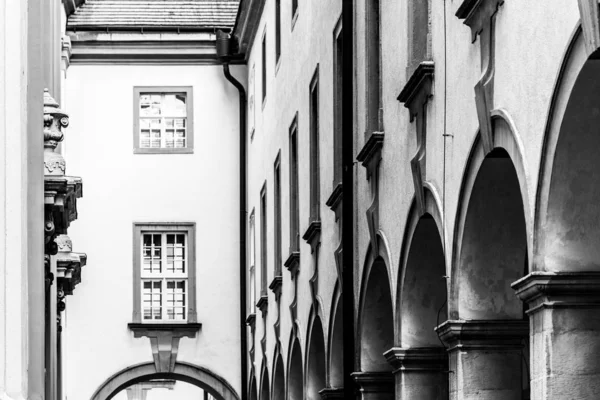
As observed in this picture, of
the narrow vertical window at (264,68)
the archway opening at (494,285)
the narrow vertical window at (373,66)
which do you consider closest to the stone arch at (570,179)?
the archway opening at (494,285)

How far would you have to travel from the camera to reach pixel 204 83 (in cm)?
3281

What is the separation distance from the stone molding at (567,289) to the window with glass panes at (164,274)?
23.9m

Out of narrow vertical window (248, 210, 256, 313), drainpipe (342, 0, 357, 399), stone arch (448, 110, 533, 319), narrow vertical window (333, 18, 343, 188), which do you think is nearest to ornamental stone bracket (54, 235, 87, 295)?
narrow vertical window (333, 18, 343, 188)

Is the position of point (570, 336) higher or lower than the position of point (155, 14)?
lower

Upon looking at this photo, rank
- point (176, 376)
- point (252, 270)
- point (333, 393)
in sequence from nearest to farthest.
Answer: point (333, 393), point (252, 270), point (176, 376)

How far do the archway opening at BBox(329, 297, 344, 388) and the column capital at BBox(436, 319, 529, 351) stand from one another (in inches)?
273

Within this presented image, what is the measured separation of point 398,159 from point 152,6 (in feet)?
66.0

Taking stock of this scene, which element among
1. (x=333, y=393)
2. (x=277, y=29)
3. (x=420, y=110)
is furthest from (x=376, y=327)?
(x=277, y=29)

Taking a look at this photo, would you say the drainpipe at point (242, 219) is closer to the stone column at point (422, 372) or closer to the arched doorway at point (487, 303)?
the stone column at point (422, 372)

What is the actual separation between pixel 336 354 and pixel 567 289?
9905mm

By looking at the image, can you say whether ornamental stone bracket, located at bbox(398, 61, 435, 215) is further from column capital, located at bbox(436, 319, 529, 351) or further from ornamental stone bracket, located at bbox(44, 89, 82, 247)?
ornamental stone bracket, located at bbox(44, 89, 82, 247)

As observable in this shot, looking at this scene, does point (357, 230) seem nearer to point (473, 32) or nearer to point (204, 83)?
point (473, 32)

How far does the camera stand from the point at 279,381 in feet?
84.9

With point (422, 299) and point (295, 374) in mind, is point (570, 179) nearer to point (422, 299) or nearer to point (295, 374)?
point (422, 299)
